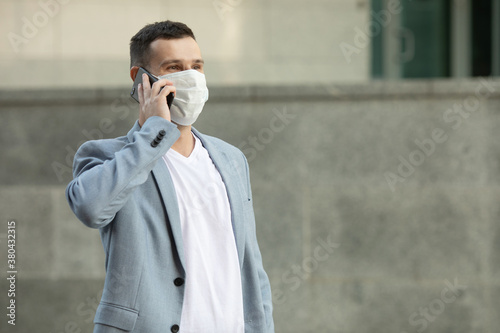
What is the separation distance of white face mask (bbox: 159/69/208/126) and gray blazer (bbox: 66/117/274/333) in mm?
254

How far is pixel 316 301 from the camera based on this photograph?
5551 millimetres

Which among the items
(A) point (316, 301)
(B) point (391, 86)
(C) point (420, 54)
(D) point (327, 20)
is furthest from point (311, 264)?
(C) point (420, 54)

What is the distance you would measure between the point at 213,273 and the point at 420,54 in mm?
5367

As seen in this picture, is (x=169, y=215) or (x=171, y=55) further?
(x=171, y=55)

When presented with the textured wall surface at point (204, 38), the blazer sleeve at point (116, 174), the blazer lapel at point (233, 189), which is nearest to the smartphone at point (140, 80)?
the blazer sleeve at point (116, 174)

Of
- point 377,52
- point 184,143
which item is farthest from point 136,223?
point 377,52

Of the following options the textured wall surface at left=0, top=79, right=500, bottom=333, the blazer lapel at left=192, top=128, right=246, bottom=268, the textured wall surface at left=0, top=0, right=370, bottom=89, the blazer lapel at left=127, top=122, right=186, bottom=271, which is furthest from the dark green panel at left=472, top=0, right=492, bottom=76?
the blazer lapel at left=127, top=122, right=186, bottom=271

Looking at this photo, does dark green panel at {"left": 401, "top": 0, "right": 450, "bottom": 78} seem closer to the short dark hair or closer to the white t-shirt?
the short dark hair

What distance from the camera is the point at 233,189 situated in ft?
8.52

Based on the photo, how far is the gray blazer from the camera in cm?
223

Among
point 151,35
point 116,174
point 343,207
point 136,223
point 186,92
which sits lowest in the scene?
point 343,207

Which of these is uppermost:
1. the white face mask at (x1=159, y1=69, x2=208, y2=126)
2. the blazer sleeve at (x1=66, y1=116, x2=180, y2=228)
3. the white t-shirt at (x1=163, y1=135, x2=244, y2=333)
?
the white face mask at (x1=159, y1=69, x2=208, y2=126)

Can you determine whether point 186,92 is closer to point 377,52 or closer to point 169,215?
point 169,215

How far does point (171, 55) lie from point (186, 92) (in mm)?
165
